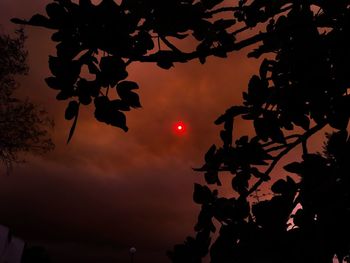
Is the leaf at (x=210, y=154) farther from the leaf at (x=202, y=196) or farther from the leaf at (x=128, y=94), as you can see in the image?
the leaf at (x=128, y=94)

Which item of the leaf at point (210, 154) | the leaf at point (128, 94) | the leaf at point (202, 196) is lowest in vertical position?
the leaf at point (202, 196)

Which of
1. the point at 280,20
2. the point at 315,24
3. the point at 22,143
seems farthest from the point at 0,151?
the point at 315,24

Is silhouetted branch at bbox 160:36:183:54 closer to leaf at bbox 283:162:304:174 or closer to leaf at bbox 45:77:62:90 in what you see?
leaf at bbox 45:77:62:90

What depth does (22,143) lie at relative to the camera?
1812 cm

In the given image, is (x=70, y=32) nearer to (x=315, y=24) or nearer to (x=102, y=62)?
(x=102, y=62)

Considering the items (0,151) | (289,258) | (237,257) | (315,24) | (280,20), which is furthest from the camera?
(0,151)

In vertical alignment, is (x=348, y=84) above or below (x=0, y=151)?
below

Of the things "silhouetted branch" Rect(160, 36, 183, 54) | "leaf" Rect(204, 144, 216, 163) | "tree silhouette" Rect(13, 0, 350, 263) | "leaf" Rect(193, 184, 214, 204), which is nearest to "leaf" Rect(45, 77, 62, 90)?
"tree silhouette" Rect(13, 0, 350, 263)

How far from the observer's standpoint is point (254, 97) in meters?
3.49

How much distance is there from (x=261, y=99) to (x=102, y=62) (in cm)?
159

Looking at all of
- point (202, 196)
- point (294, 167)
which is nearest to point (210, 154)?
point (202, 196)

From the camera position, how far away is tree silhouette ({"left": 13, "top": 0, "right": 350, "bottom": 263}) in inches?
97.0

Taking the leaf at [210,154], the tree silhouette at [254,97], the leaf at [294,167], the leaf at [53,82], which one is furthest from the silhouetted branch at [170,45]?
the leaf at [210,154]

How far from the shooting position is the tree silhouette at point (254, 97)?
97.0 inches
